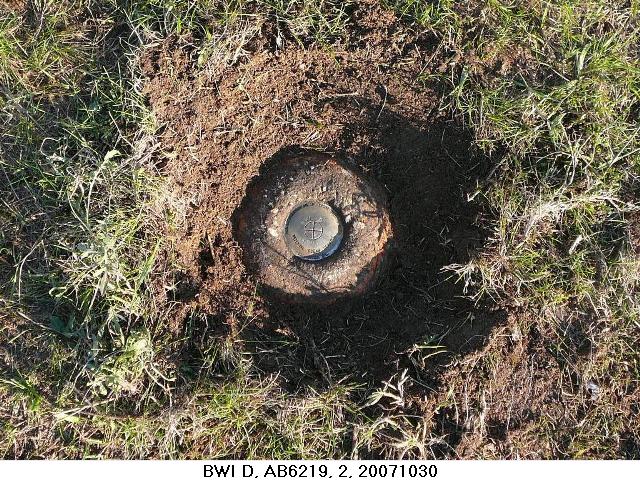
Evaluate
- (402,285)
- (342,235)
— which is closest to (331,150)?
(342,235)

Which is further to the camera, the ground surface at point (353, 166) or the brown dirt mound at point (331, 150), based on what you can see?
the brown dirt mound at point (331, 150)

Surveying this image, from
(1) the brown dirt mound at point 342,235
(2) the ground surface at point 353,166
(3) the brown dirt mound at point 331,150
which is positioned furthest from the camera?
(1) the brown dirt mound at point 342,235

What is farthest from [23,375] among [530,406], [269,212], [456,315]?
[530,406]

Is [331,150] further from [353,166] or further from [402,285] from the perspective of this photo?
[402,285]

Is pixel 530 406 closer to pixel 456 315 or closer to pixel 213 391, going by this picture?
pixel 456 315

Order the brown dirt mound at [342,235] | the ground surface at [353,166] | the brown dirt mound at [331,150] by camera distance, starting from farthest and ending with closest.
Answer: the brown dirt mound at [342,235]
the brown dirt mound at [331,150]
the ground surface at [353,166]

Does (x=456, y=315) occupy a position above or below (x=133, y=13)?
below

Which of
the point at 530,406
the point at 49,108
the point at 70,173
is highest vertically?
the point at 49,108
